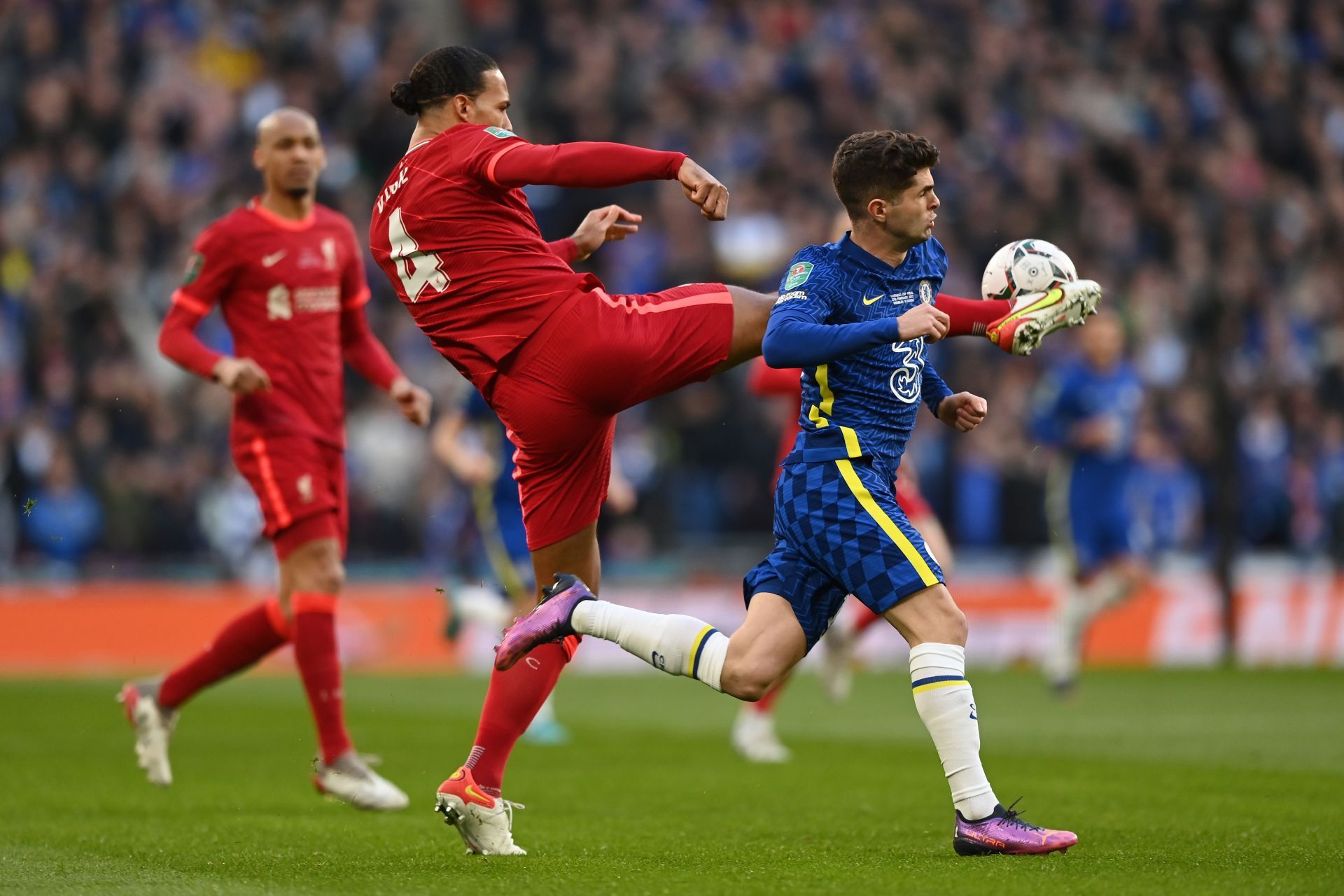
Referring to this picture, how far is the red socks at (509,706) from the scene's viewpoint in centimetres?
552

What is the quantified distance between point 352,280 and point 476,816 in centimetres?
283

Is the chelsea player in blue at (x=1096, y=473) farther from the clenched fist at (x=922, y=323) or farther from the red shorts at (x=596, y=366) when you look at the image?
the clenched fist at (x=922, y=323)

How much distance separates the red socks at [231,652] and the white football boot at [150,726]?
1.7 inches

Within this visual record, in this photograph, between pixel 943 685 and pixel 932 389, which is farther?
pixel 932 389

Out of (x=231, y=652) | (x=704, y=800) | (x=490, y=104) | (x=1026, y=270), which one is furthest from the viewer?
(x=231, y=652)

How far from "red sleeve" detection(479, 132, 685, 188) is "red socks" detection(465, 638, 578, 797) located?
60.0 inches

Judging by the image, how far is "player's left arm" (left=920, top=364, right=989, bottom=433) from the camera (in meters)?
5.45

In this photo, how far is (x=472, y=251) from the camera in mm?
5312

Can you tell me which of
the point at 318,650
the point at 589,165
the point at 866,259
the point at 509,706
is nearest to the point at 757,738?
the point at 318,650

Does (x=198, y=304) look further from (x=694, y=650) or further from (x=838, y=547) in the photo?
(x=838, y=547)

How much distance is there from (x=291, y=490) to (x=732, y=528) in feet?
32.2

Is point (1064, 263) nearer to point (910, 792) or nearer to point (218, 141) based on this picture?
point (910, 792)

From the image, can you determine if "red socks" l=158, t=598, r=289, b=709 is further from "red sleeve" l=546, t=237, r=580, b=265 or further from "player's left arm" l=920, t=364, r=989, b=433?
"player's left arm" l=920, t=364, r=989, b=433

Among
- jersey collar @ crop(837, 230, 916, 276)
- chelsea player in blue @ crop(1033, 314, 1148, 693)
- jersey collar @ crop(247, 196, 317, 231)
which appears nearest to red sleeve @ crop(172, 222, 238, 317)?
jersey collar @ crop(247, 196, 317, 231)
